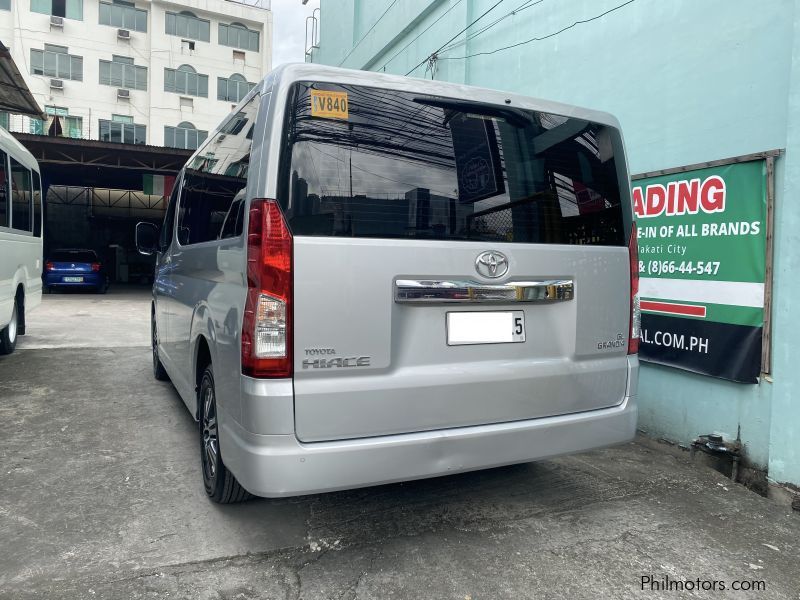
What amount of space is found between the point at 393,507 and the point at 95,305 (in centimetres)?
1467

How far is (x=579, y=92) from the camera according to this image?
534cm

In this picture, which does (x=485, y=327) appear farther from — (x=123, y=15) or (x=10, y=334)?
(x=123, y=15)

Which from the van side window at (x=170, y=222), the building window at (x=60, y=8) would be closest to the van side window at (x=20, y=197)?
the van side window at (x=170, y=222)

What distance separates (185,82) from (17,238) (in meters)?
28.2

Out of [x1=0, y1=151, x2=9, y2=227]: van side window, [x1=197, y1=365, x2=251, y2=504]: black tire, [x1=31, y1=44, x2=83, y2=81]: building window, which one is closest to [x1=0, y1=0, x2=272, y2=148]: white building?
[x1=31, y1=44, x2=83, y2=81]: building window

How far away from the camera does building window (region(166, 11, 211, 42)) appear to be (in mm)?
32094

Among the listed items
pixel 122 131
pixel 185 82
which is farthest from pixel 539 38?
pixel 185 82

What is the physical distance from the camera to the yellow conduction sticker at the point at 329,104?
7.57ft

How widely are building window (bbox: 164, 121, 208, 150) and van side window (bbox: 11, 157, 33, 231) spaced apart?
25.0 m

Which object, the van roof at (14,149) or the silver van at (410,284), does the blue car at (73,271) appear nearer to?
the van roof at (14,149)

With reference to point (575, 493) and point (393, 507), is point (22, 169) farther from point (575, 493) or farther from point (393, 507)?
point (575, 493)

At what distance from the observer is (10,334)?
730cm

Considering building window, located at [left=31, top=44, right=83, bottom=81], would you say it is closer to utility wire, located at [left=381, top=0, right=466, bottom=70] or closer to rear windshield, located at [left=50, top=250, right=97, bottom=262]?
rear windshield, located at [left=50, top=250, right=97, bottom=262]

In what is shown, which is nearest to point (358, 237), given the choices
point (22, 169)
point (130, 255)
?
point (22, 169)
